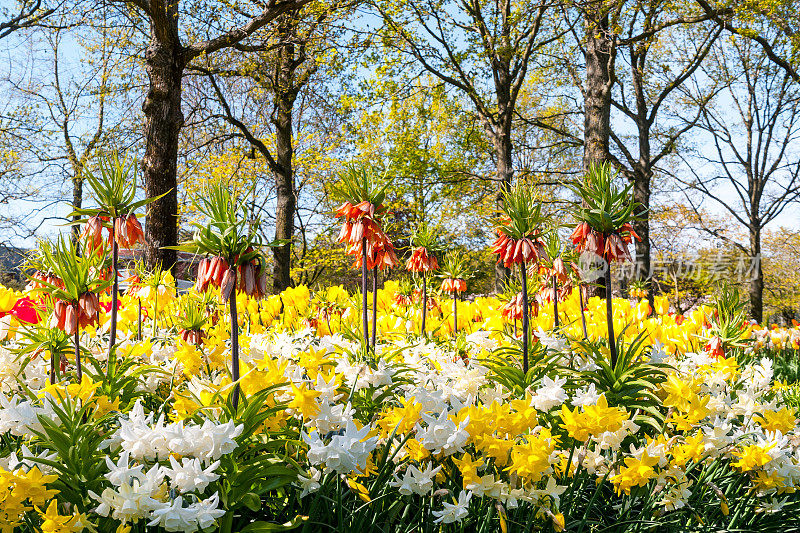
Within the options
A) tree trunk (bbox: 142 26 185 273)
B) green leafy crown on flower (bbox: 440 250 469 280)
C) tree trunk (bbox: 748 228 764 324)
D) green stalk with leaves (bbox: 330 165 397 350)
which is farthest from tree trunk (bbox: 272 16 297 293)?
tree trunk (bbox: 748 228 764 324)

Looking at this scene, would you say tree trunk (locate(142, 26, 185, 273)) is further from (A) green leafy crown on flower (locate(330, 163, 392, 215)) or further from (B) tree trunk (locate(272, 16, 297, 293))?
(A) green leafy crown on flower (locate(330, 163, 392, 215))

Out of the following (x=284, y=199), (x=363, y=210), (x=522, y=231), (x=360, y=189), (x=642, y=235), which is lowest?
(x=522, y=231)

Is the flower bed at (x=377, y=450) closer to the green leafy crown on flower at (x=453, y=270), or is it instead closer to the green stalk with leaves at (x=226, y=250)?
the green stalk with leaves at (x=226, y=250)

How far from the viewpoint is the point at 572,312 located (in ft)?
19.5

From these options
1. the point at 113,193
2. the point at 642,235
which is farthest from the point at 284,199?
the point at 113,193

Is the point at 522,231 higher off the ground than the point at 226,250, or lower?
higher

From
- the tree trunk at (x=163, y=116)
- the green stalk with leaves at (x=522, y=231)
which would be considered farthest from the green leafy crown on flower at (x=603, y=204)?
the tree trunk at (x=163, y=116)

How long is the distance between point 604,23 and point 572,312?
817cm

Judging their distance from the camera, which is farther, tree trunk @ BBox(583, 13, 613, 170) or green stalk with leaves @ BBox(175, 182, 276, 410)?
tree trunk @ BBox(583, 13, 613, 170)

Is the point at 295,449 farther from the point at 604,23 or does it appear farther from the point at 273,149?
the point at 273,149

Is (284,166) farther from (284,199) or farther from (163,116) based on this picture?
(163,116)

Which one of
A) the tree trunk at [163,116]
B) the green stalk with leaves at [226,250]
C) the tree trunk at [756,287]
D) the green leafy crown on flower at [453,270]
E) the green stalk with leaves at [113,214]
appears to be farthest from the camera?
the tree trunk at [756,287]

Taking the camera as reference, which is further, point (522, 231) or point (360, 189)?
point (360, 189)

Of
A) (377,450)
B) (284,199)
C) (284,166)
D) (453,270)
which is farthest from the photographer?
(284,166)
